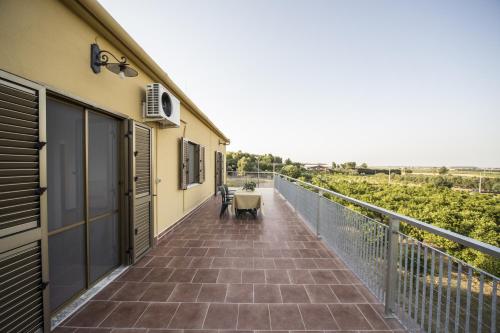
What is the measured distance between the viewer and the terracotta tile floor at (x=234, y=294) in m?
1.86

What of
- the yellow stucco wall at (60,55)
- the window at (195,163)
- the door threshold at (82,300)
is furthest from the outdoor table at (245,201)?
the door threshold at (82,300)

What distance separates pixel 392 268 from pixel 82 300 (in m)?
3.03

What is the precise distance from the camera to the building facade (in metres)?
1.44

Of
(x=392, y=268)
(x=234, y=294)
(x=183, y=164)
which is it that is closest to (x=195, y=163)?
(x=183, y=164)

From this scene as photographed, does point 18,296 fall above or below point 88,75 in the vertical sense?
below

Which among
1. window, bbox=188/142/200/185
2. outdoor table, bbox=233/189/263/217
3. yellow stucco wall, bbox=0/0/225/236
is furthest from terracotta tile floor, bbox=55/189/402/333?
window, bbox=188/142/200/185

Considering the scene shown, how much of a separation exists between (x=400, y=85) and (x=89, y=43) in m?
13.4

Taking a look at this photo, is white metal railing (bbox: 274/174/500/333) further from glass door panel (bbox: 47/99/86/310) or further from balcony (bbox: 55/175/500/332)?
glass door panel (bbox: 47/99/86/310)

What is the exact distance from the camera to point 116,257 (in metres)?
2.84

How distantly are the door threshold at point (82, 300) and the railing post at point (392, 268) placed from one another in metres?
2.93

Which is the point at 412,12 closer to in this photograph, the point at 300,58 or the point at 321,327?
the point at 300,58

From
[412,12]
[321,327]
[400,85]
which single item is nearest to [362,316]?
[321,327]

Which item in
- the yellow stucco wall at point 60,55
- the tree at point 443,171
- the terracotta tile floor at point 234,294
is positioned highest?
the yellow stucco wall at point 60,55

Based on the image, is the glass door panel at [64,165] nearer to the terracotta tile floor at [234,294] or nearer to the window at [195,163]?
the terracotta tile floor at [234,294]
